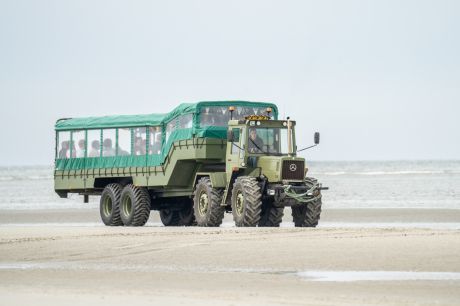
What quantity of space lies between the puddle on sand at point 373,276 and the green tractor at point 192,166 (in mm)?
10952

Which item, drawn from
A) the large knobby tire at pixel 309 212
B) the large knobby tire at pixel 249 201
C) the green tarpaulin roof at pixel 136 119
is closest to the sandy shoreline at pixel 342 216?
the green tarpaulin roof at pixel 136 119

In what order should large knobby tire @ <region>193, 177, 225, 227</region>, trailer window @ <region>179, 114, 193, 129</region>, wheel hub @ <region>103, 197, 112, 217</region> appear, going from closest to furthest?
large knobby tire @ <region>193, 177, 225, 227</region>, trailer window @ <region>179, 114, 193, 129</region>, wheel hub @ <region>103, 197, 112, 217</region>

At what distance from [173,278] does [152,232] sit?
1079 centimetres

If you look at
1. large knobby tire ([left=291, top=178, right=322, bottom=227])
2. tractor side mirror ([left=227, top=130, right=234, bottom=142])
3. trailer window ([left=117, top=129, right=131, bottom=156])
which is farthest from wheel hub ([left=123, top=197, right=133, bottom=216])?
large knobby tire ([left=291, top=178, right=322, bottom=227])

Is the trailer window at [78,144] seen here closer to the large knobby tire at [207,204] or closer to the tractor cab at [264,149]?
the large knobby tire at [207,204]

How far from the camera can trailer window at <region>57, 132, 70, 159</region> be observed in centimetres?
3688

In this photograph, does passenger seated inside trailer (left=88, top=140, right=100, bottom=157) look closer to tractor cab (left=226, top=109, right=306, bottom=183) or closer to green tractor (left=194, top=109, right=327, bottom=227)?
green tractor (left=194, top=109, right=327, bottom=227)

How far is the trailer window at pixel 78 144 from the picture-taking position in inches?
1428

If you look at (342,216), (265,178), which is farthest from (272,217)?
(342,216)

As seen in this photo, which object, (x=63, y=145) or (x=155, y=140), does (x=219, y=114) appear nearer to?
(x=155, y=140)

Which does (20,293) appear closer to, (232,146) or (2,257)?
(2,257)

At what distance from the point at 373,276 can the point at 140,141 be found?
55.8 feet

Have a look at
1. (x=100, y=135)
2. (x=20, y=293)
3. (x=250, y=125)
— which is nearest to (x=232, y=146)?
(x=250, y=125)

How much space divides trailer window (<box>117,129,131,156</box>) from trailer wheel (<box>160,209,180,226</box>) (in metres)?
2.19
